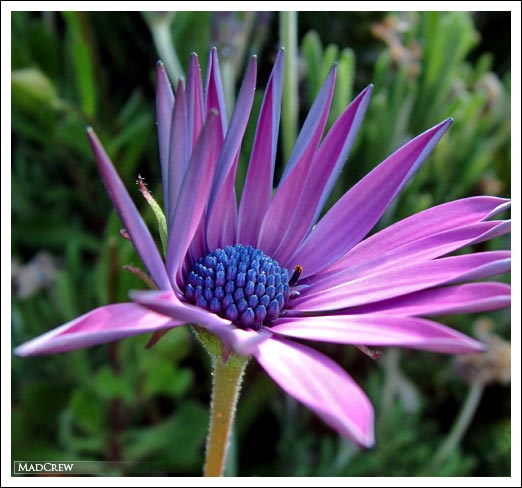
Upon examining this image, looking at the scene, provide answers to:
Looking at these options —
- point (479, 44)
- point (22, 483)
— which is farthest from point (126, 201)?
point (479, 44)

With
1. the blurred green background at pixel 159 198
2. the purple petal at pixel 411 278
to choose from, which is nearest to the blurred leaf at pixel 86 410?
the blurred green background at pixel 159 198

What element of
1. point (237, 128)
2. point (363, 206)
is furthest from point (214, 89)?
point (363, 206)

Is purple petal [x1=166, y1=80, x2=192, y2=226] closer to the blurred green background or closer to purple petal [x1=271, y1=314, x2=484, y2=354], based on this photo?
purple petal [x1=271, y1=314, x2=484, y2=354]

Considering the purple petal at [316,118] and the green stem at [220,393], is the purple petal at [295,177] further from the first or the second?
the green stem at [220,393]

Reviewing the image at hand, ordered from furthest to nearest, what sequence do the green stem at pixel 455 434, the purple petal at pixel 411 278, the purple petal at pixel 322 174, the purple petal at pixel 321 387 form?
the green stem at pixel 455 434 → the purple petal at pixel 322 174 → the purple petal at pixel 411 278 → the purple petal at pixel 321 387

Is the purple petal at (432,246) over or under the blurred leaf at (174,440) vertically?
over

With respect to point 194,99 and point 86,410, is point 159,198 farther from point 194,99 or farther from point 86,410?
point 194,99
